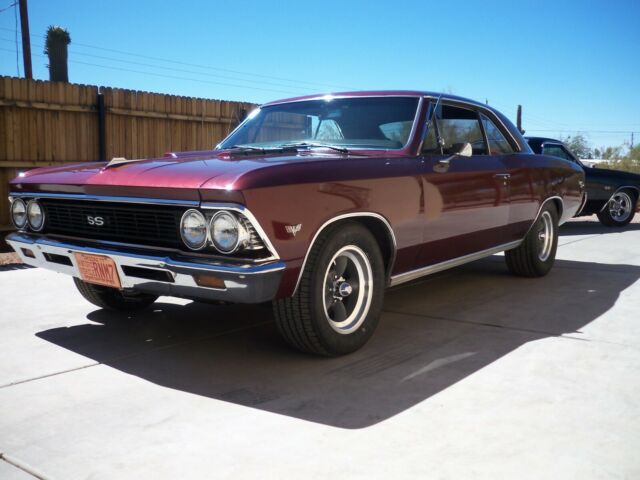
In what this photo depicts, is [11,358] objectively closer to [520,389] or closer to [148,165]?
[148,165]

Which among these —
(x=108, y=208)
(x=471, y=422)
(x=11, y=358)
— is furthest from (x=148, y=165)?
(x=471, y=422)

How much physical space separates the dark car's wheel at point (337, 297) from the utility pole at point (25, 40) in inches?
560

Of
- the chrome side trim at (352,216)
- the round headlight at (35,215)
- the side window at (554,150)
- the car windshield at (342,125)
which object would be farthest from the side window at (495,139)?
the side window at (554,150)

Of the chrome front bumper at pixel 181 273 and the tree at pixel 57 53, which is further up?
the tree at pixel 57 53

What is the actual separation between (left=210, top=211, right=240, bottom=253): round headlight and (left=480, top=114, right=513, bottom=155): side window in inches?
115

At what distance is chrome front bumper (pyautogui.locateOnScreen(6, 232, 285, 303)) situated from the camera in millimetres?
2928

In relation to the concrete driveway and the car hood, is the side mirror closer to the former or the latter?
the car hood

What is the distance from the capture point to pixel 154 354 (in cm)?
364

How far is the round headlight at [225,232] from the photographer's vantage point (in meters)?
2.97

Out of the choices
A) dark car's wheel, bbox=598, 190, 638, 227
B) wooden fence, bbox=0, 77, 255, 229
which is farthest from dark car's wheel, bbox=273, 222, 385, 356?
dark car's wheel, bbox=598, 190, 638, 227

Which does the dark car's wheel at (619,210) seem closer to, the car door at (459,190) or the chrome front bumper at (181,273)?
the car door at (459,190)

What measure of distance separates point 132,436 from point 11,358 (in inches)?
55.1

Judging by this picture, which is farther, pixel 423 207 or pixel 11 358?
pixel 423 207

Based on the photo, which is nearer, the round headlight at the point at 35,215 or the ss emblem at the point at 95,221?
the ss emblem at the point at 95,221
